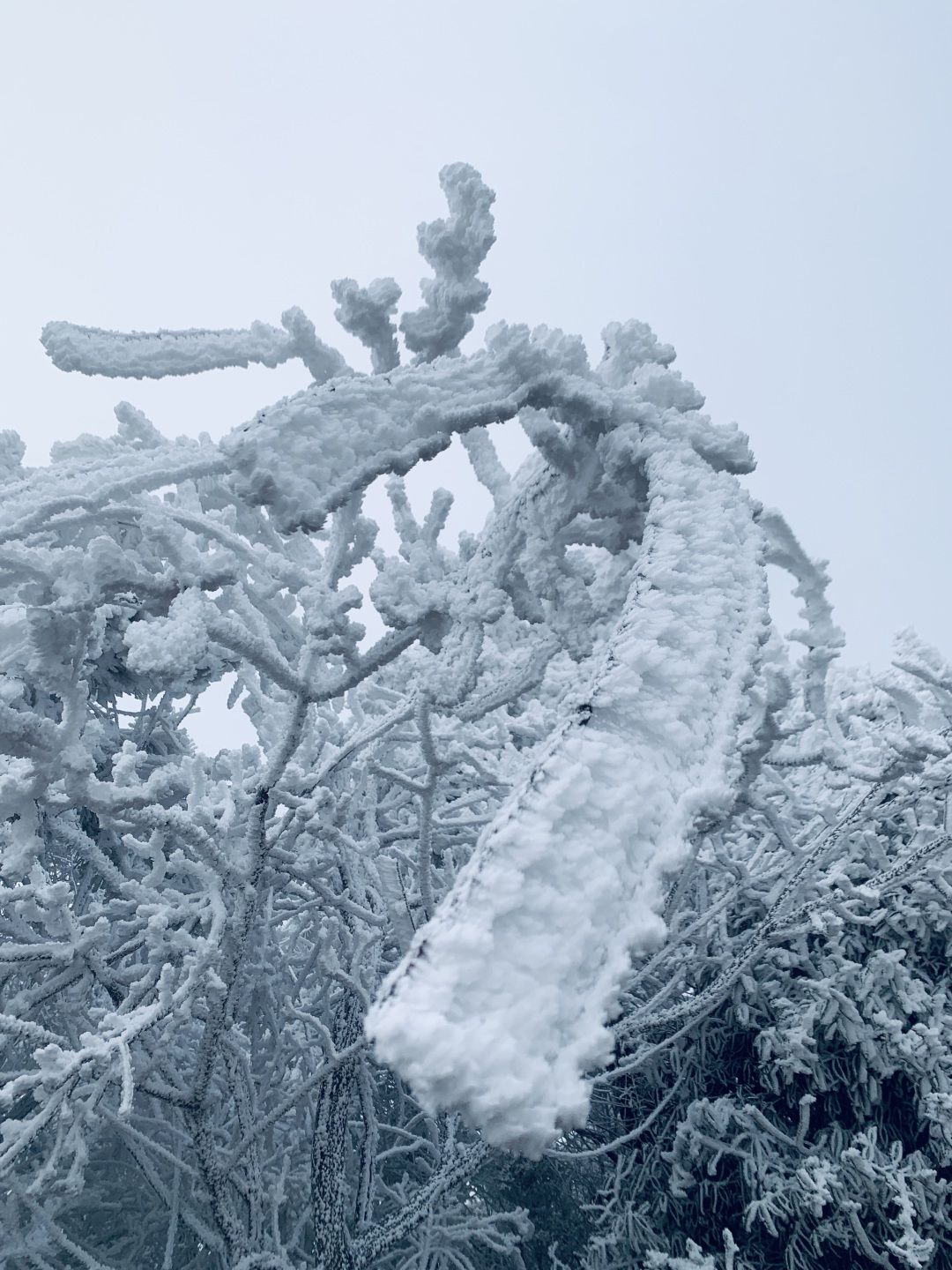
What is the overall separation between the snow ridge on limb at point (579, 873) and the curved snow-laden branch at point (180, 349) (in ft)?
3.27

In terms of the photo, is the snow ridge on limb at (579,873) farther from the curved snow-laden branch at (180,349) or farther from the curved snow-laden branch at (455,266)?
the curved snow-laden branch at (180,349)

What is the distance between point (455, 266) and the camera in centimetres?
161

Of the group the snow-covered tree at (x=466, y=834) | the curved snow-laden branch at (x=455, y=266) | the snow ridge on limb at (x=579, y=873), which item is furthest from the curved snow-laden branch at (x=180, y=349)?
the snow ridge on limb at (x=579, y=873)

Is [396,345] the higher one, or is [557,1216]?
[396,345]

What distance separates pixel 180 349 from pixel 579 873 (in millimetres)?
1292

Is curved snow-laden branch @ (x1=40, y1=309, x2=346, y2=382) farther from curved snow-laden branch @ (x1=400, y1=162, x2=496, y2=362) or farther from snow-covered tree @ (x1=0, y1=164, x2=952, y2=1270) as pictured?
curved snow-laden branch @ (x1=400, y1=162, x2=496, y2=362)

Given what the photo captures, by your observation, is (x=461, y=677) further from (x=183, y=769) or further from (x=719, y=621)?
(x=183, y=769)

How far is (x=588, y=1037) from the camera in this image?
0.59 m

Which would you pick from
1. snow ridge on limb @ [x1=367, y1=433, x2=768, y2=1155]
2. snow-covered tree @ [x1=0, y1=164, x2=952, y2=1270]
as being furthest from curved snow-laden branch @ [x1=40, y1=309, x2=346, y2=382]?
snow ridge on limb @ [x1=367, y1=433, x2=768, y2=1155]

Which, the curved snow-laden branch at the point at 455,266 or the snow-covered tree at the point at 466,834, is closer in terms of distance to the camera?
the snow-covered tree at the point at 466,834

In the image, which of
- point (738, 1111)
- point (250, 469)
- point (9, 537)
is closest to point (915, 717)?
point (738, 1111)

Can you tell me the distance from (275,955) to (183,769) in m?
2.12

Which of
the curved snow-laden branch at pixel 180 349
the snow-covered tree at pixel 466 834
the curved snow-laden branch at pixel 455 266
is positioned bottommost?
the snow-covered tree at pixel 466 834

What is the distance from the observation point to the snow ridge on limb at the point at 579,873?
55cm
